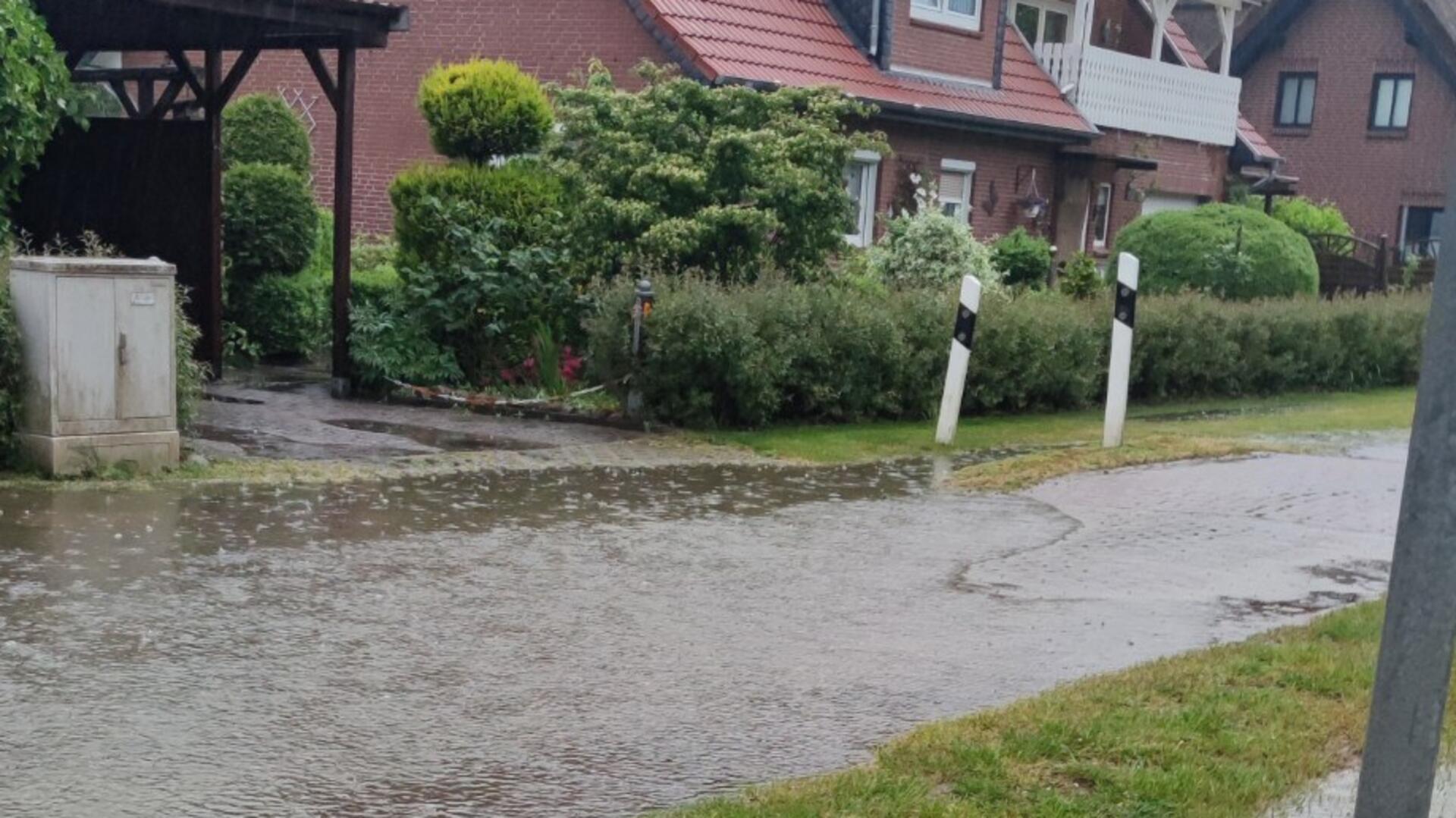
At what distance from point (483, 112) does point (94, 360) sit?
7268mm

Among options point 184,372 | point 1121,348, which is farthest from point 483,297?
point 1121,348

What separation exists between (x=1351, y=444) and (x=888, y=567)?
7257 millimetres

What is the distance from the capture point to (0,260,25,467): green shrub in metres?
9.57

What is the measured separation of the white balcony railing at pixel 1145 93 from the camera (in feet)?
95.2

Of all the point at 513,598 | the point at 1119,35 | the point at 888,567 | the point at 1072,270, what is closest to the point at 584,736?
the point at 513,598

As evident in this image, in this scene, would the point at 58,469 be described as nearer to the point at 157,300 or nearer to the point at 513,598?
the point at 157,300

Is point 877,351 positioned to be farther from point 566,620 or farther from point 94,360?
point 566,620

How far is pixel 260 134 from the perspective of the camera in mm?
20531

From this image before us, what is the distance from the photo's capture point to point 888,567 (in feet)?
28.7

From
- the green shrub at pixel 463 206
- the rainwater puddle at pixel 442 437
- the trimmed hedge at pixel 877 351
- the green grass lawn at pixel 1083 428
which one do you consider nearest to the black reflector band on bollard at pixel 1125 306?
the green grass lawn at pixel 1083 428

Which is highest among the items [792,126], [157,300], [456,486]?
[792,126]

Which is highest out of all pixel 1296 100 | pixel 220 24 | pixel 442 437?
pixel 1296 100

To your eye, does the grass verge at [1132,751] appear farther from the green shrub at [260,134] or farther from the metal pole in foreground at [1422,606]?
the green shrub at [260,134]

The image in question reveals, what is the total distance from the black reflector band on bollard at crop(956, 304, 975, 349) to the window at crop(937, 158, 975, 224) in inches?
505
